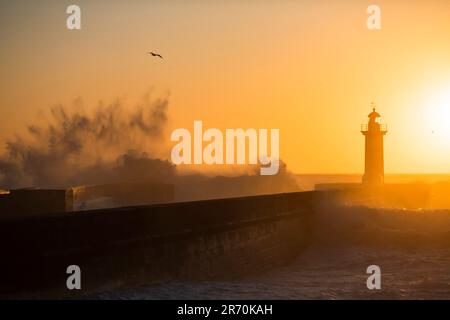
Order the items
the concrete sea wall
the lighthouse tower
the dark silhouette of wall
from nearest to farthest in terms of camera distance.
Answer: the concrete sea wall
the dark silhouette of wall
the lighthouse tower

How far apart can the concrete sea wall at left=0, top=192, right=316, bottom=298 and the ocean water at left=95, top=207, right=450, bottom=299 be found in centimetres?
36

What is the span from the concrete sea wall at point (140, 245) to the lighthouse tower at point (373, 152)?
58.0 ft

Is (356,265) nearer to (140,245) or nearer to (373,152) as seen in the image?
(140,245)

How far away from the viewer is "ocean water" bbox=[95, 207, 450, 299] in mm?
10211

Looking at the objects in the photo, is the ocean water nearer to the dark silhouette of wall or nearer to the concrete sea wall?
the concrete sea wall

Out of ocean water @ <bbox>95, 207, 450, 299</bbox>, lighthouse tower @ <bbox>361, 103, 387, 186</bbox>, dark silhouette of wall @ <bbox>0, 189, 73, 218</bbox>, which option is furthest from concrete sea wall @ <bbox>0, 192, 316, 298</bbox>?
lighthouse tower @ <bbox>361, 103, 387, 186</bbox>

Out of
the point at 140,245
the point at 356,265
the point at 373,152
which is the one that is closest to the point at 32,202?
the point at 140,245

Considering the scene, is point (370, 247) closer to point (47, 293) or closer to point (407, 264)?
point (407, 264)

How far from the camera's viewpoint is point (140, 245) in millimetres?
10227

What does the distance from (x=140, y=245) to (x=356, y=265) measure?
6.26 m

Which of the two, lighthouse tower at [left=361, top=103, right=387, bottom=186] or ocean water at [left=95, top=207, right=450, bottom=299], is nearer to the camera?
ocean water at [left=95, top=207, right=450, bottom=299]

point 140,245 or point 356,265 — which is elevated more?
point 140,245

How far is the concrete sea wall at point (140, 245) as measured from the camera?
8.33 m
